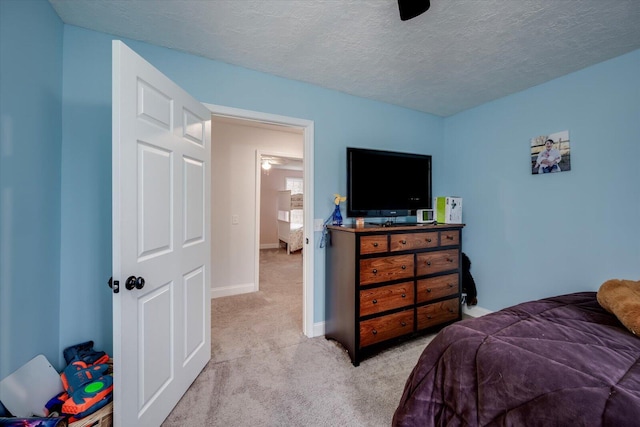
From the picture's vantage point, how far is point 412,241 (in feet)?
7.52

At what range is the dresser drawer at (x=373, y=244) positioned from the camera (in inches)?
79.9

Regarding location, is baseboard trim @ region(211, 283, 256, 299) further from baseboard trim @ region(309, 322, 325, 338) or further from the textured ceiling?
the textured ceiling

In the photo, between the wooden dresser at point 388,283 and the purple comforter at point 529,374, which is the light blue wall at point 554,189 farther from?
the purple comforter at point 529,374

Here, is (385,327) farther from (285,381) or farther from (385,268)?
(285,381)

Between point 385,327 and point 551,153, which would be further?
point 551,153

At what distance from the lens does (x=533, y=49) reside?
1.86 m

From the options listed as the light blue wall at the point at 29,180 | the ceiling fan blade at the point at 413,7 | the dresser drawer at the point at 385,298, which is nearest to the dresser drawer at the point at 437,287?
the dresser drawer at the point at 385,298

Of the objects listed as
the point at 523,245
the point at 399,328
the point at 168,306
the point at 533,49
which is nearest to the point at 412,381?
the point at 399,328

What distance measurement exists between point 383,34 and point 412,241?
5.39 ft

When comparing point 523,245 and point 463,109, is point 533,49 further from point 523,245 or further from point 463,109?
point 523,245

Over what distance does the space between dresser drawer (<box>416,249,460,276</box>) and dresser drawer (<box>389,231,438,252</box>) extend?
0.09 meters

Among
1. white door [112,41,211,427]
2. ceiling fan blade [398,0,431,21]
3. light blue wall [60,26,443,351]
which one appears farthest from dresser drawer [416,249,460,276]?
light blue wall [60,26,443,351]

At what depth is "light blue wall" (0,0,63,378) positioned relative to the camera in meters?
1.18

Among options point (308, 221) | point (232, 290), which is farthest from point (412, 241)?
point (232, 290)
